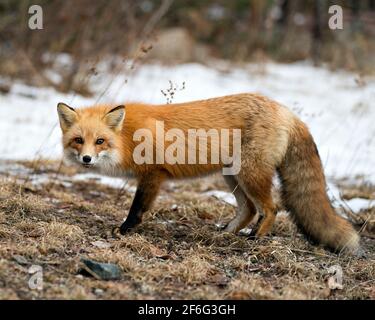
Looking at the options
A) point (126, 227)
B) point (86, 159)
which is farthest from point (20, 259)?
point (126, 227)

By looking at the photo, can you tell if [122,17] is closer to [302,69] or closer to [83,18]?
[83,18]

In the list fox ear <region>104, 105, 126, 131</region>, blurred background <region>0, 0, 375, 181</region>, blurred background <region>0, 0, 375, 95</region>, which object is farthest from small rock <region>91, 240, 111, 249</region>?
blurred background <region>0, 0, 375, 95</region>

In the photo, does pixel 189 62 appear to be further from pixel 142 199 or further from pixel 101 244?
pixel 101 244

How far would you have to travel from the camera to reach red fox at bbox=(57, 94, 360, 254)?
452cm

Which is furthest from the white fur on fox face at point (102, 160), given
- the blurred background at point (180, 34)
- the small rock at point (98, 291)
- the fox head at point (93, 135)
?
the blurred background at point (180, 34)

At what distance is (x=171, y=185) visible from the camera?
675 centimetres

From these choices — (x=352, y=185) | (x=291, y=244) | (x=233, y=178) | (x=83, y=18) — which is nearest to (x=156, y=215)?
(x=233, y=178)

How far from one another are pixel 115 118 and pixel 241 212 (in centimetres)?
141

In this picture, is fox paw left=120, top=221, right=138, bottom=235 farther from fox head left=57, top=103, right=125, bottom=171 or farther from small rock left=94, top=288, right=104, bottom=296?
small rock left=94, top=288, right=104, bottom=296

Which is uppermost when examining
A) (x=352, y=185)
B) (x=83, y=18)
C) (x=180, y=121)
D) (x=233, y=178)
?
(x=83, y=18)

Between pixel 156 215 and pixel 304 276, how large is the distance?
1705 millimetres

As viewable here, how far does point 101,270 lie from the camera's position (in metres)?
3.56

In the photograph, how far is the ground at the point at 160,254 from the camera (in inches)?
135

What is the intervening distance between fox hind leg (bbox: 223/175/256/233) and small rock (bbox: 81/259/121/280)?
163cm
